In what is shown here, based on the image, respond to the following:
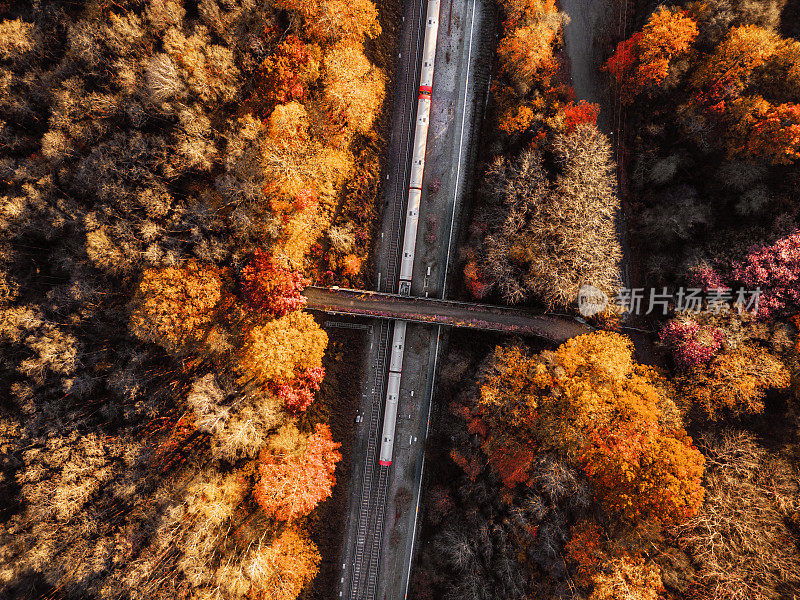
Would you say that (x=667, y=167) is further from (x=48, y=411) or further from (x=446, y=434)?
(x=48, y=411)

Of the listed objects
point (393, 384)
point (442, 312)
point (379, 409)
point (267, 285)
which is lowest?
point (379, 409)

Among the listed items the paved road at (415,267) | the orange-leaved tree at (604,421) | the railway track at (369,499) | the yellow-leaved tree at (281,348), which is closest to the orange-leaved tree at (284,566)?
the paved road at (415,267)

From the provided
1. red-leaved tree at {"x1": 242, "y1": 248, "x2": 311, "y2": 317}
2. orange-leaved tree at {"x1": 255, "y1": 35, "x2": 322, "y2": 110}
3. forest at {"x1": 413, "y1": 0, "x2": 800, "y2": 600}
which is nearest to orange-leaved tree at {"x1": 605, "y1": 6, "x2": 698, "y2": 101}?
forest at {"x1": 413, "y1": 0, "x2": 800, "y2": 600}

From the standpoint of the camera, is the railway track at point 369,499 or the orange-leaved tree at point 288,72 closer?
the orange-leaved tree at point 288,72

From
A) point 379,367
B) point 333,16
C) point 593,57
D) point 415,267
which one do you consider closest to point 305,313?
point 379,367

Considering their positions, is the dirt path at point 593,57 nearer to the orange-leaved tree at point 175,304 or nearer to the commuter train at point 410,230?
the commuter train at point 410,230

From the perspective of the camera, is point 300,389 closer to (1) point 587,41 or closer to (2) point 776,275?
(2) point 776,275
